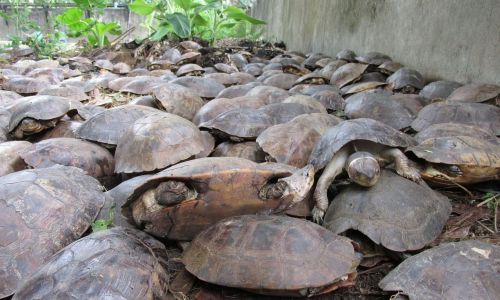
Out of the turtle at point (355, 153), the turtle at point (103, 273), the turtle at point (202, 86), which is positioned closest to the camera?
the turtle at point (103, 273)

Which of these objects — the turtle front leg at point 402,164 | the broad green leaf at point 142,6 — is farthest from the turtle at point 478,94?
the broad green leaf at point 142,6

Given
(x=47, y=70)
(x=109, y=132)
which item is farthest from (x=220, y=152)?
(x=47, y=70)

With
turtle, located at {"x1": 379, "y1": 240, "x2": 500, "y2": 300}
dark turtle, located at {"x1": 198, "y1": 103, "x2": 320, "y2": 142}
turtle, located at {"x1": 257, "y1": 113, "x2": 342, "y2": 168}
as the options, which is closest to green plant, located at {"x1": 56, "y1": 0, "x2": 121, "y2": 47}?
dark turtle, located at {"x1": 198, "y1": 103, "x2": 320, "y2": 142}

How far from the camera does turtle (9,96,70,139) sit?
3.74 m

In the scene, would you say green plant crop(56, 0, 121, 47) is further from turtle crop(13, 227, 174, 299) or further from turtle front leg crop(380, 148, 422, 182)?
turtle crop(13, 227, 174, 299)

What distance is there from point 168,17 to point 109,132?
23.5 ft

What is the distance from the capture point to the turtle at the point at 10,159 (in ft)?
10.5

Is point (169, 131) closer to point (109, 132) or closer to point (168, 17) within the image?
point (109, 132)

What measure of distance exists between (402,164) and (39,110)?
127 inches

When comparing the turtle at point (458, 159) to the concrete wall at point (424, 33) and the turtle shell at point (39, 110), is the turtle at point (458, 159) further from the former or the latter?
the turtle shell at point (39, 110)

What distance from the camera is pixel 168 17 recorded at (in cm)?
995

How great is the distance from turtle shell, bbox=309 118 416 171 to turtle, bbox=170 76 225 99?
2.77 metres

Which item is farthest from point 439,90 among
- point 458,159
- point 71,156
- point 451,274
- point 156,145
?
point 71,156

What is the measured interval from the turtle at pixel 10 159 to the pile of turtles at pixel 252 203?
0.01 meters
